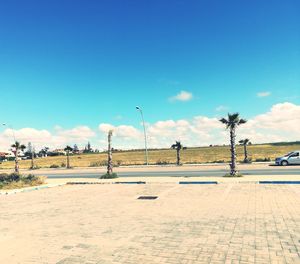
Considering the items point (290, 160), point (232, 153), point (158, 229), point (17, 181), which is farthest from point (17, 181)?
point (290, 160)

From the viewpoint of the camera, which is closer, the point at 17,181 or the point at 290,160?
the point at 17,181

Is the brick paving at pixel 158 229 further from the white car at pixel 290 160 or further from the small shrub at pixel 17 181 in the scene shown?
the white car at pixel 290 160

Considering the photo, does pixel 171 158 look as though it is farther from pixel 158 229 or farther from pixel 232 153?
pixel 158 229

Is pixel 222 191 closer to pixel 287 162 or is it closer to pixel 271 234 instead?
pixel 271 234

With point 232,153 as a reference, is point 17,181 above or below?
below

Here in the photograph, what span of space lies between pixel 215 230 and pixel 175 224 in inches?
58.6

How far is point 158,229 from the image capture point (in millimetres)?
9883

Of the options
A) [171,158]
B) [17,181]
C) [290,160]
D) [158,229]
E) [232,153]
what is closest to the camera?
[158,229]

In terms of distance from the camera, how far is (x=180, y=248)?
7.84 meters

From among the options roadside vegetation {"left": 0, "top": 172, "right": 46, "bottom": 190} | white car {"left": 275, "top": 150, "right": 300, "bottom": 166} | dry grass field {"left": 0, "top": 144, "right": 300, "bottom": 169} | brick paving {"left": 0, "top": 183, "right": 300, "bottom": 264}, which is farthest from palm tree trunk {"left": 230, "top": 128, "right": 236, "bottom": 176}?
dry grass field {"left": 0, "top": 144, "right": 300, "bottom": 169}

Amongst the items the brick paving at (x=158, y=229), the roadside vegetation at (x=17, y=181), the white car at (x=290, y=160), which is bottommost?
the brick paving at (x=158, y=229)

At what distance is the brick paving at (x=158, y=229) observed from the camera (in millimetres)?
7434

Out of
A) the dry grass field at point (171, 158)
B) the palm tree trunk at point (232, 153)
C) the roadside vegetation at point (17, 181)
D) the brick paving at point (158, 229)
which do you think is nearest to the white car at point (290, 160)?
the palm tree trunk at point (232, 153)

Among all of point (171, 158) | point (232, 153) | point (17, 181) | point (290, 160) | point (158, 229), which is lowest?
point (158, 229)
